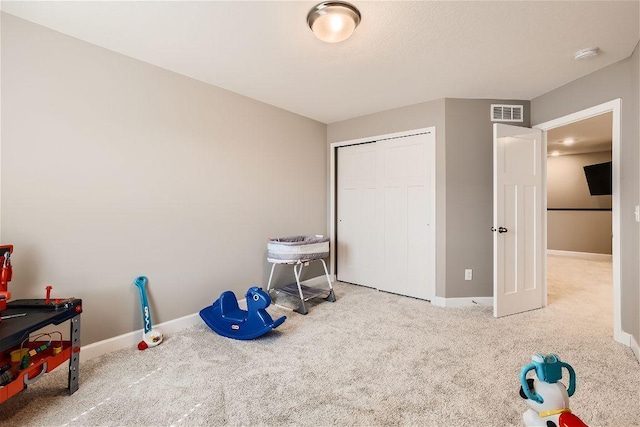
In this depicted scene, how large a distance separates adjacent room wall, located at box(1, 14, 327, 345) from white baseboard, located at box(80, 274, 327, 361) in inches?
2.3

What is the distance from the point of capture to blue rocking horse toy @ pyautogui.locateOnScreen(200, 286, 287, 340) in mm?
2359

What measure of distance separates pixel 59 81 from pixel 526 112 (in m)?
4.25

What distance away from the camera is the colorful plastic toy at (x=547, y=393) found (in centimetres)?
101

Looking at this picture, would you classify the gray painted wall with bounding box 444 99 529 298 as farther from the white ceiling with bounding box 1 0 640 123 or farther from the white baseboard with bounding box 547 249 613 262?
the white baseboard with bounding box 547 249 613 262

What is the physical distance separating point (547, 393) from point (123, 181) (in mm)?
2792

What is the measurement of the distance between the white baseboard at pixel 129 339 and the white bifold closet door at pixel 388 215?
214cm

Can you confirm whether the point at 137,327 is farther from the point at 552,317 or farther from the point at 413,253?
the point at 552,317

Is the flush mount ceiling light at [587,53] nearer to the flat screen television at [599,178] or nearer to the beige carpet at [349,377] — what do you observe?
the beige carpet at [349,377]

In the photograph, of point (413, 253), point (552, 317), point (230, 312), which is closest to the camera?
point (230, 312)

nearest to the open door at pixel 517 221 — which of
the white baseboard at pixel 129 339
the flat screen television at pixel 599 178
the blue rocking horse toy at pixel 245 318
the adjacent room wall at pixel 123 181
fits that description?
the blue rocking horse toy at pixel 245 318

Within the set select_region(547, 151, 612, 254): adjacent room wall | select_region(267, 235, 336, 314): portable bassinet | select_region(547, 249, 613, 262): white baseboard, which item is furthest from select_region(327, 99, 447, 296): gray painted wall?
select_region(547, 151, 612, 254): adjacent room wall

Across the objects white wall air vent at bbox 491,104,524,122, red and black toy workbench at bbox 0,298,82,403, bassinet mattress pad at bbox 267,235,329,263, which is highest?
white wall air vent at bbox 491,104,524,122

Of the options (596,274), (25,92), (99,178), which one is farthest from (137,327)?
(596,274)

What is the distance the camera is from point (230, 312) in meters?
2.64
